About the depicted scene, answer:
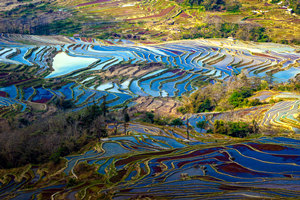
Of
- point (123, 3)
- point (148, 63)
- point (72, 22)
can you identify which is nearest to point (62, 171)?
point (148, 63)

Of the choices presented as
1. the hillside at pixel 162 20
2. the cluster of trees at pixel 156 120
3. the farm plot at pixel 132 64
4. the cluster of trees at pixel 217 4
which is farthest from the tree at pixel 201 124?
the cluster of trees at pixel 217 4

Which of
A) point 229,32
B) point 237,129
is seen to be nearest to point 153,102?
point 237,129

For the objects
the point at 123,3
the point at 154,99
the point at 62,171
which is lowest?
the point at 154,99

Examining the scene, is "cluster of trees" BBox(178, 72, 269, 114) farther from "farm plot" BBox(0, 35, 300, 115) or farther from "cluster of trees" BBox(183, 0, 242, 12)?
"cluster of trees" BBox(183, 0, 242, 12)

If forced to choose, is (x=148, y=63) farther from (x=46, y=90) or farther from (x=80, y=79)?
(x=46, y=90)

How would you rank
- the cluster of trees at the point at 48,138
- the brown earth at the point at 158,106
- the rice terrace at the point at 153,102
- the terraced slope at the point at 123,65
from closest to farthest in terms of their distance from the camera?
the rice terrace at the point at 153,102 → the cluster of trees at the point at 48,138 → the brown earth at the point at 158,106 → the terraced slope at the point at 123,65

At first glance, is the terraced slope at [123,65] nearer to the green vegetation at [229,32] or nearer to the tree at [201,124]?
the green vegetation at [229,32]
